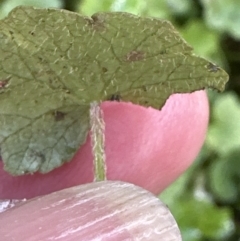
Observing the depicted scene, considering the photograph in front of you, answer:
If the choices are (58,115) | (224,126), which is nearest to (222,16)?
(224,126)

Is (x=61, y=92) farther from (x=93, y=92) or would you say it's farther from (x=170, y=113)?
(x=170, y=113)

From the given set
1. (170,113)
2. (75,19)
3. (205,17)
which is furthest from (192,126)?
(205,17)

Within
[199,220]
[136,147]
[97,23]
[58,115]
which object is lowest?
[199,220]

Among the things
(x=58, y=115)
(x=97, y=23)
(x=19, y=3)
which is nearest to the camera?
(x=97, y=23)

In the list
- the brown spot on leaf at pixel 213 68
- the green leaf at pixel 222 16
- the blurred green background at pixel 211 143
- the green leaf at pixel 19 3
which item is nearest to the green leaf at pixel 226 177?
the blurred green background at pixel 211 143

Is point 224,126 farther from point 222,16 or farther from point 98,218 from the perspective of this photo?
point 98,218

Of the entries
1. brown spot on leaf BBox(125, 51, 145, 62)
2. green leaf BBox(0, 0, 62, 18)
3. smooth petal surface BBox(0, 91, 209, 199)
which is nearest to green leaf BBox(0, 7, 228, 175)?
brown spot on leaf BBox(125, 51, 145, 62)

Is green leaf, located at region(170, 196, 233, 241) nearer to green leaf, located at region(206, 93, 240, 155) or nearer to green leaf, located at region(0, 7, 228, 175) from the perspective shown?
green leaf, located at region(206, 93, 240, 155)

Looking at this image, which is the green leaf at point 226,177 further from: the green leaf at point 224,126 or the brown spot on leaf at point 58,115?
the brown spot on leaf at point 58,115
